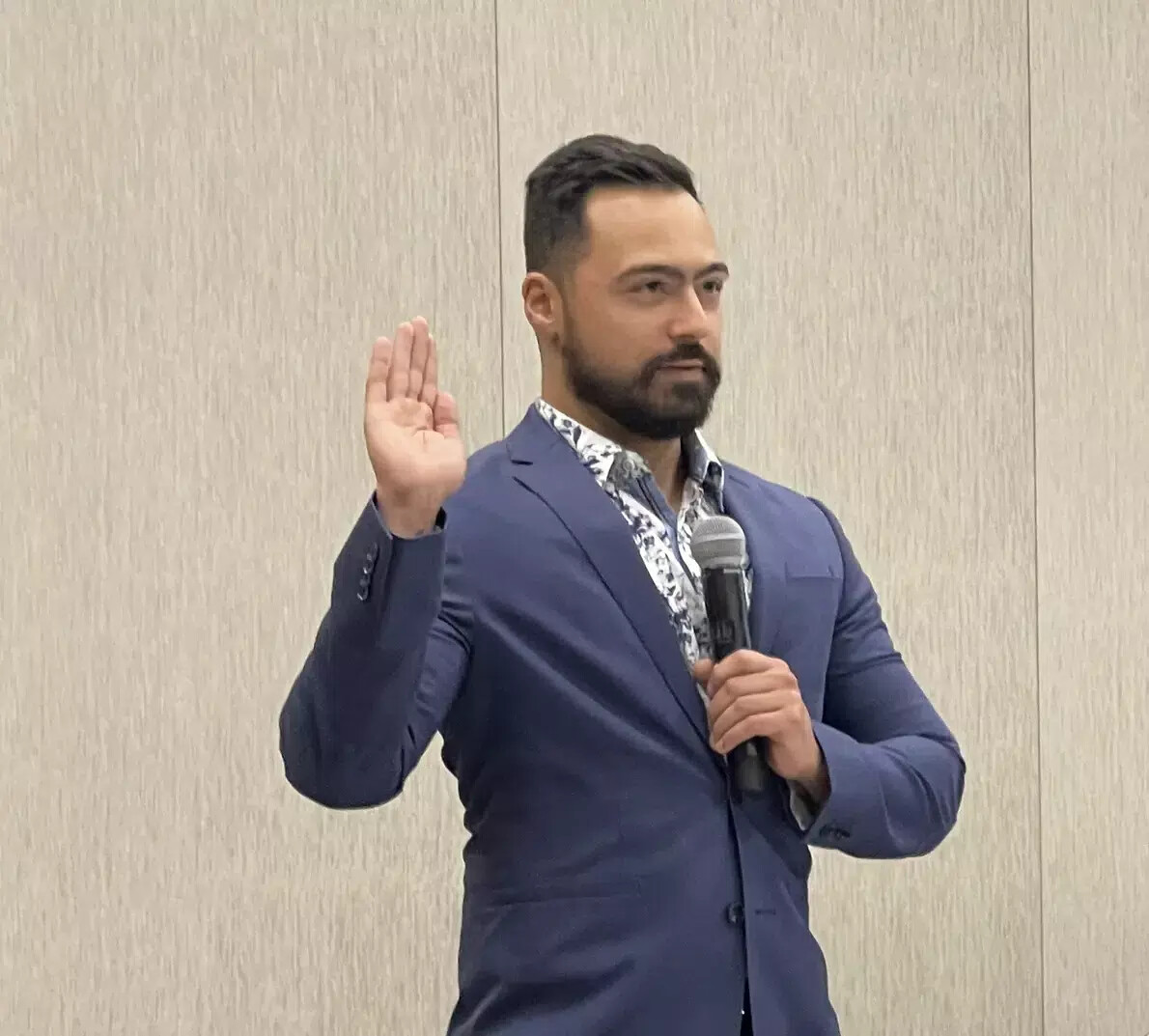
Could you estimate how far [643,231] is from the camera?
1668mm

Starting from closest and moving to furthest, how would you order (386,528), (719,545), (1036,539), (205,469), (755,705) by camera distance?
(386,528), (755,705), (719,545), (205,469), (1036,539)

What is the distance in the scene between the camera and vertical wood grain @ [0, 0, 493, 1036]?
8.43ft

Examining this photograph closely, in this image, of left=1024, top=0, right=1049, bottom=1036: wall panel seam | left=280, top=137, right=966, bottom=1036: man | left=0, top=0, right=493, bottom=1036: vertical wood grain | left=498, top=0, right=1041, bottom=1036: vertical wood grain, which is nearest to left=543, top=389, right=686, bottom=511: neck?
left=280, top=137, right=966, bottom=1036: man

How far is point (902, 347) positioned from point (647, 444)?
1.50 m

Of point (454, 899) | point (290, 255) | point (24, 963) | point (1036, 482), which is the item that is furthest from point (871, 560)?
point (24, 963)

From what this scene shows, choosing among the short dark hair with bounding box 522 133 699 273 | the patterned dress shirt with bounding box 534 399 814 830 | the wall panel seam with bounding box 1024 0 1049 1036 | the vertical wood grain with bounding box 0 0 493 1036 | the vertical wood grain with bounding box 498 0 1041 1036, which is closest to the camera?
the patterned dress shirt with bounding box 534 399 814 830

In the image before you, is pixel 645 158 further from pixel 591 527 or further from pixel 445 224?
pixel 445 224

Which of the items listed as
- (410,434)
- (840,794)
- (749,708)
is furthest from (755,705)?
(410,434)

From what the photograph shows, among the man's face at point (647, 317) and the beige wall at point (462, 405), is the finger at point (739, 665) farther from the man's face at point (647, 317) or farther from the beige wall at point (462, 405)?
the beige wall at point (462, 405)

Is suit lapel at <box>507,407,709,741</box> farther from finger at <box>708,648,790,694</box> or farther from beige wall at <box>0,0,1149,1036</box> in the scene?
beige wall at <box>0,0,1149,1036</box>

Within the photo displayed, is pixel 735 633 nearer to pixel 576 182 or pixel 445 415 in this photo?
pixel 445 415

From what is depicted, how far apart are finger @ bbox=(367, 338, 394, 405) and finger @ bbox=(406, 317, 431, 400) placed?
2cm

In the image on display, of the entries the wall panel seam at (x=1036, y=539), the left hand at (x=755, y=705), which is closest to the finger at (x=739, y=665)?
the left hand at (x=755, y=705)

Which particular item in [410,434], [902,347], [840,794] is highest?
[902,347]
